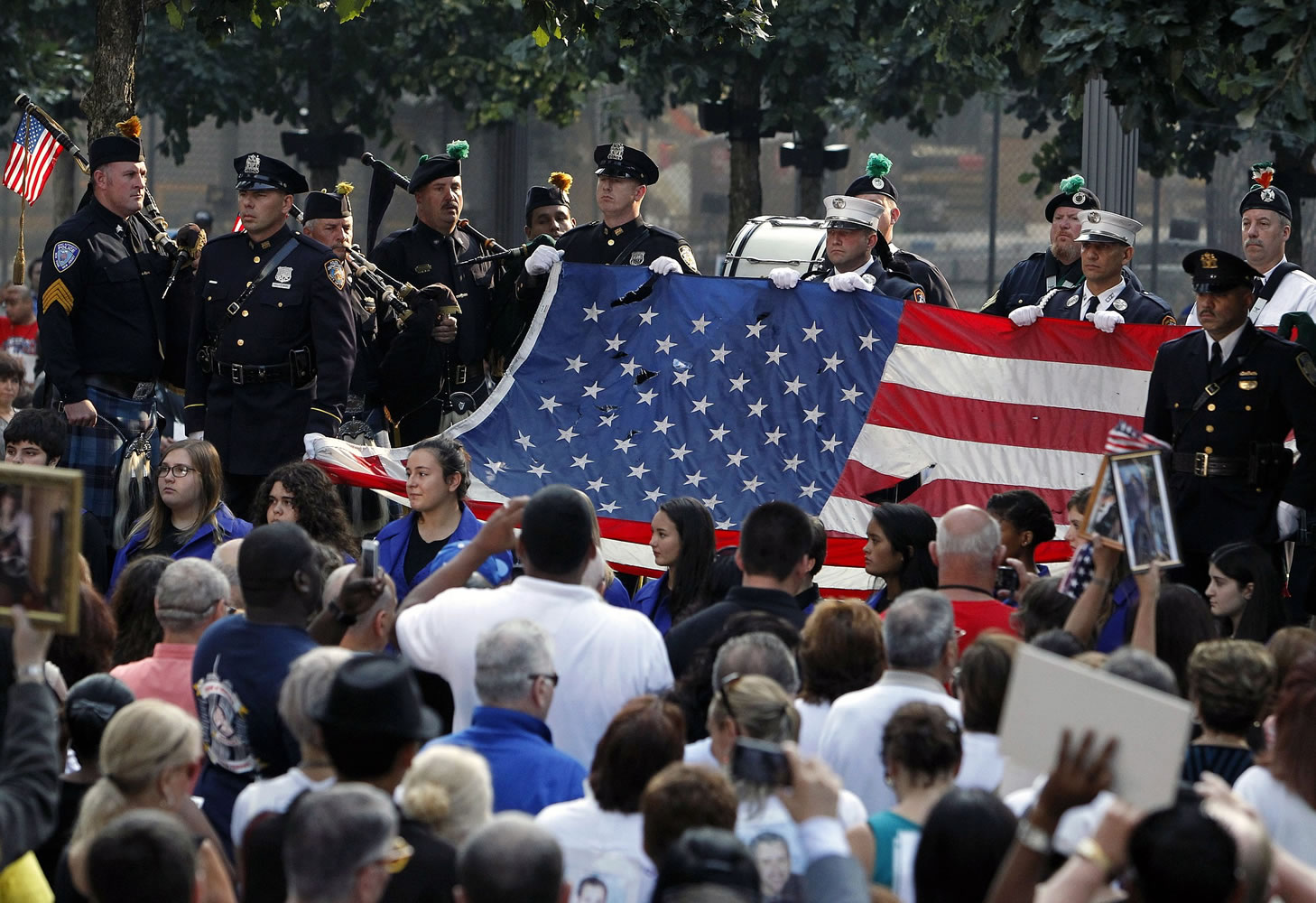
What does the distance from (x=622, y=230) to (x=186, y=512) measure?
128 inches

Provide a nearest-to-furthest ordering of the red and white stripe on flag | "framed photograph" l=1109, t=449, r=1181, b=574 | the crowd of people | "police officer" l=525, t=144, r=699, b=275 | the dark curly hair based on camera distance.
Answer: the crowd of people → "framed photograph" l=1109, t=449, r=1181, b=574 → the dark curly hair → the red and white stripe on flag → "police officer" l=525, t=144, r=699, b=275

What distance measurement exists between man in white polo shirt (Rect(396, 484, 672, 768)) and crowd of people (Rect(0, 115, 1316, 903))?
0.01 metres

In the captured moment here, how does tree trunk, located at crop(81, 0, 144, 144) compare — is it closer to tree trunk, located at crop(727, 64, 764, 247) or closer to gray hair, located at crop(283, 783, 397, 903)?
gray hair, located at crop(283, 783, 397, 903)

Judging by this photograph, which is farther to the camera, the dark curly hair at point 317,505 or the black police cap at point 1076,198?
the black police cap at point 1076,198

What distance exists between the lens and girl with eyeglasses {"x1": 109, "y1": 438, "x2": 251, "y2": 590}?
7.68 metres

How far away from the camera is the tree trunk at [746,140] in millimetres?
17922

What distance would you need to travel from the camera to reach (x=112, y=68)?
1073 cm

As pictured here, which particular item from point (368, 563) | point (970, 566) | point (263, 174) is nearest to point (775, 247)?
point (263, 174)

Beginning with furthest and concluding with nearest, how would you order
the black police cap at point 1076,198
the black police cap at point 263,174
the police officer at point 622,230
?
the black police cap at point 1076,198, the police officer at point 622,230, the black police cap at point 263,174

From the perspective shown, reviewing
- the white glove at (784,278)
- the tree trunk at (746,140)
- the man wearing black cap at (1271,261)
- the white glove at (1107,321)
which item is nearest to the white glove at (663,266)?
the white glove at (784,278)

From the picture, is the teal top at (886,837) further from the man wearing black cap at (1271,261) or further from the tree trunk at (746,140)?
the tree trunk at (746,140)

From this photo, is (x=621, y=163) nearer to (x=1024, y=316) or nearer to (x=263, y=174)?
(x=263, y=174)

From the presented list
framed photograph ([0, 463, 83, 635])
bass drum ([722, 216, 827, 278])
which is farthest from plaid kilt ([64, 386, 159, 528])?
framed photograph ([0, 463, 83, 635])

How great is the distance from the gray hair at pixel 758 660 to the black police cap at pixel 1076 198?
632 centimetres
